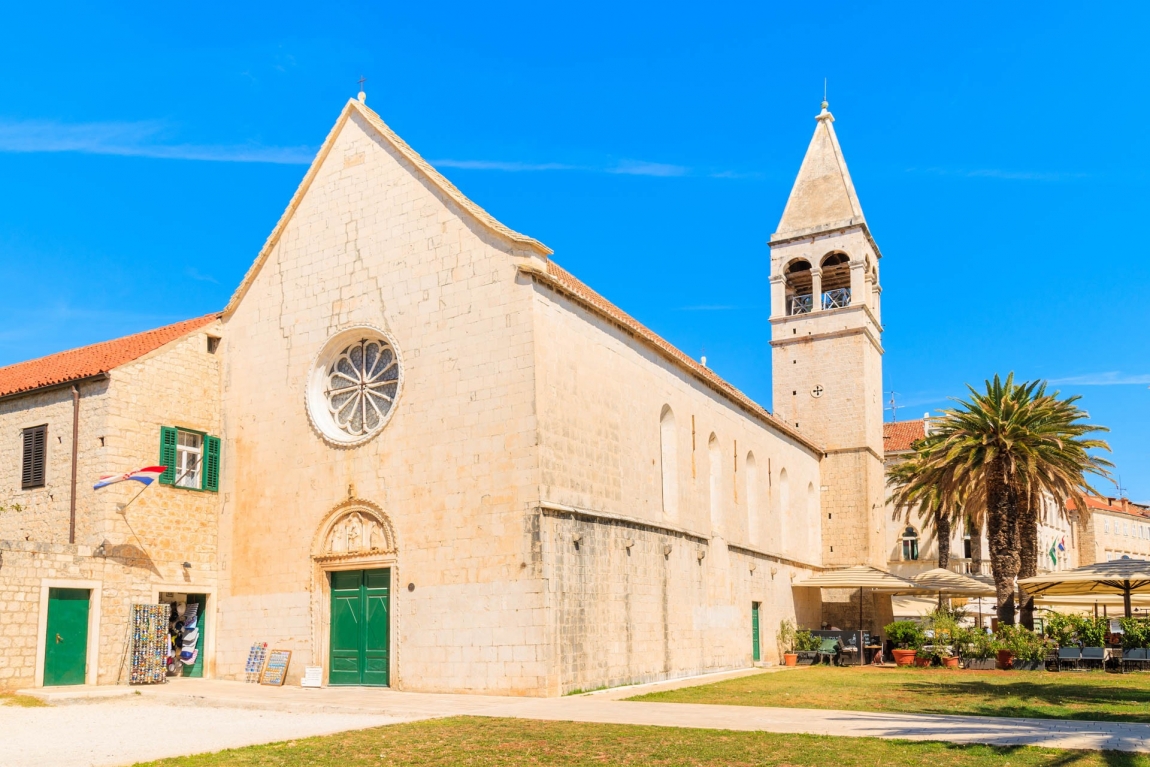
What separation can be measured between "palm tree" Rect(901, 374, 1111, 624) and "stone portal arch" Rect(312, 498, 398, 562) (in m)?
19.2

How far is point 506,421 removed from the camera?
A: 68.2ft

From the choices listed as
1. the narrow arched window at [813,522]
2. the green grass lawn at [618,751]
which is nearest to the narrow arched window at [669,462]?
the green grass lawn at [618,751]

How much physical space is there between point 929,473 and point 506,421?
21245 mm

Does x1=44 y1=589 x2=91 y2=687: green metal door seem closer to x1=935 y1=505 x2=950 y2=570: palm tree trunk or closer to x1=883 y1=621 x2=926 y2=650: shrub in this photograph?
x1=883 y1=621 x2=926 y2=650: shrub

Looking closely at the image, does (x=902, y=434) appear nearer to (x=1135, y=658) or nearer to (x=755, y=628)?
(x=755, y=628)

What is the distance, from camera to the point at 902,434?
63.2 meters

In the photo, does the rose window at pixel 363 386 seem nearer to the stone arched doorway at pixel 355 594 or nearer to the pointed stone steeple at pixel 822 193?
the stone arched doorway at pixel 355 594

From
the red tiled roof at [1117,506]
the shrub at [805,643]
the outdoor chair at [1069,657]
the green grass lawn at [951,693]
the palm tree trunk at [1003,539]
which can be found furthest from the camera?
the red tiled roof at [1117,506]

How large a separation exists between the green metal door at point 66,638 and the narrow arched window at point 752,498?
64.8 feet

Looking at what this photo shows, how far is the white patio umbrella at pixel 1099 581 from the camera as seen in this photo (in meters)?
24.5

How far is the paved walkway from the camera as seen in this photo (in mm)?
12930

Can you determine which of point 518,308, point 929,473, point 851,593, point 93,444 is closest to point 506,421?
point 518,308

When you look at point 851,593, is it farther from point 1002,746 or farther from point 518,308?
point 1002,746

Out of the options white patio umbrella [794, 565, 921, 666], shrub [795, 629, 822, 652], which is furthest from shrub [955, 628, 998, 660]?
shrub [795, 629, 822, 652]
